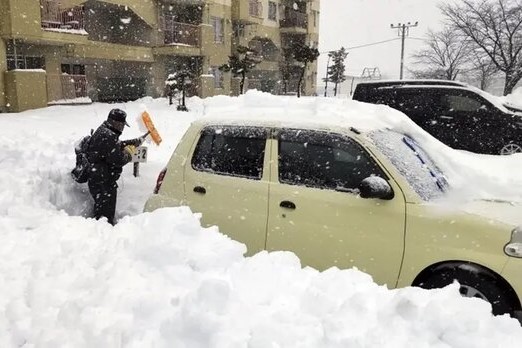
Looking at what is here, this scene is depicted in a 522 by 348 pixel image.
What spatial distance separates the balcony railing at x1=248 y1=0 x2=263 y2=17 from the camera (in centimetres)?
3384

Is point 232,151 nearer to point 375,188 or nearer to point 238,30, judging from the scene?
point 375,188

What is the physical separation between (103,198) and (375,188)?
3430 mm

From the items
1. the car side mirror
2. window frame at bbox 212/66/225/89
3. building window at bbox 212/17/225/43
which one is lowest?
the car side mirror

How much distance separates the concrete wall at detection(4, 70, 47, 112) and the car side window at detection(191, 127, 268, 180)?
1559 cm

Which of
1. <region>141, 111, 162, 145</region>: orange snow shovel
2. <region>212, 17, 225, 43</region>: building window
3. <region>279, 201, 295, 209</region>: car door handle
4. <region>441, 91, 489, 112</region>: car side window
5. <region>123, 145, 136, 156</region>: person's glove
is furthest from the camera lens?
<region>212, 17, 225, 43</region>: building window

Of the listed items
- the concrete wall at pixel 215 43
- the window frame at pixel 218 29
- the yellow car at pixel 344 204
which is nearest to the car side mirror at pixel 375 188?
the yellow car at pixel 344 204

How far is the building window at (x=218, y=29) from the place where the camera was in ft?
100

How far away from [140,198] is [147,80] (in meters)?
21.0

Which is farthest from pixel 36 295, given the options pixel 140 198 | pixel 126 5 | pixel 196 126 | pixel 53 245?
pixel 126 5

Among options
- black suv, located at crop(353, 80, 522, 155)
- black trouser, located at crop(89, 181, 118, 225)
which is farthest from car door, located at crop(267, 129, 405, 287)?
black suv, located at crop(353, 80, 522, 155)

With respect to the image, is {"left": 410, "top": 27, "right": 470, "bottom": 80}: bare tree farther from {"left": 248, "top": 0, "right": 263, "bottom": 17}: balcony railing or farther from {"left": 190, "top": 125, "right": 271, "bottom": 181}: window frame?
{"left": 190, "top": 125, "right": 271, "bottom": 181}: window frame

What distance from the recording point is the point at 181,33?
26.7m

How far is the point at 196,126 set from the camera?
4.45m

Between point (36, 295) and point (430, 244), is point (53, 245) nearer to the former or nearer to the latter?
point (36, 295)
